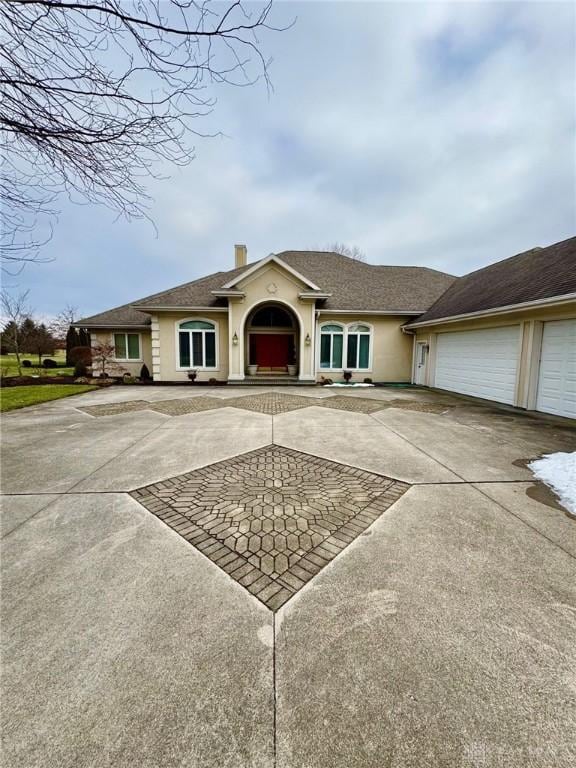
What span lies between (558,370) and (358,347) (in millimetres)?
8478

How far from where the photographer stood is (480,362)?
11219 millimetres

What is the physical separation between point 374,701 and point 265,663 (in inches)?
22.8

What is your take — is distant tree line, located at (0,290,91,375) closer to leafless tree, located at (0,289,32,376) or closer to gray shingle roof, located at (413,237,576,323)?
leafless tree, located at (0,289,32,376)

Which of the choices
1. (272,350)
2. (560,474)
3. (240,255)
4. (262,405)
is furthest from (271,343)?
(560,474)

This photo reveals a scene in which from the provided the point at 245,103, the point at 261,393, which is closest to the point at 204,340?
the point at 261,393

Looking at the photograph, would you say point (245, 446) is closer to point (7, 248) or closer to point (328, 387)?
point (7, 248)

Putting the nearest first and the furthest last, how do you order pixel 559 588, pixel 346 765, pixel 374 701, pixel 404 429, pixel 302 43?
pixel 346 765 < pixel 374 701 < pixel 559 588 < pixel 302 43 < pixel 404 429

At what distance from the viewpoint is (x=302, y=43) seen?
13.3 ft

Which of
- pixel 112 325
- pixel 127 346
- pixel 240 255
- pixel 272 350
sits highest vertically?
pixel 240 255

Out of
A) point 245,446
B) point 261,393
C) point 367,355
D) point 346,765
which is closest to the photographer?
point 346,765

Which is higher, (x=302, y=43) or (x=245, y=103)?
(x=302, y=43)

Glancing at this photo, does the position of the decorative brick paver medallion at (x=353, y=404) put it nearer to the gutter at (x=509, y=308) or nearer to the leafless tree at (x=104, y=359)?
the gutter at (x=509, y=308)

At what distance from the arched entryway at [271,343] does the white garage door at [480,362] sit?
7.46 metres

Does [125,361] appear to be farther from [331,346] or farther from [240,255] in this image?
[331,346]
